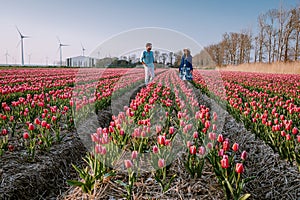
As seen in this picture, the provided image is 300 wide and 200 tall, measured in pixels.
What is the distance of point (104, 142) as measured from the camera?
2756 mm

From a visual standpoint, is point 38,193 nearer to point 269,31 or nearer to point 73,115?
point 73,115

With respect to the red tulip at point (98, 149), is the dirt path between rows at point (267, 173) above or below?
below

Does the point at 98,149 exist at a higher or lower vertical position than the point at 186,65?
lower

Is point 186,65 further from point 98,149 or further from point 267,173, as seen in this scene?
point 98,149

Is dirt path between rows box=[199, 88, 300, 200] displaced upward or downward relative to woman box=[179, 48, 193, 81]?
downward

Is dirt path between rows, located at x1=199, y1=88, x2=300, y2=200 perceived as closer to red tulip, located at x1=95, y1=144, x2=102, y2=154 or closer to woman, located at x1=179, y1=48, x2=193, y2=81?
red tulip, located at x1=95, y1=144, x2=102, y2=154

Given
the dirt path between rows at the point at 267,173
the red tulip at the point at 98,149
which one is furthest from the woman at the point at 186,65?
the red tulip at the point at 98,149

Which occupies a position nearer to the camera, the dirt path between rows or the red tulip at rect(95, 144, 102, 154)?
the red tulip at rect(95, 144, 102, 154)

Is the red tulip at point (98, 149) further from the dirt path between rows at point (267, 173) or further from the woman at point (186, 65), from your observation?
the woman at point (186, 65)

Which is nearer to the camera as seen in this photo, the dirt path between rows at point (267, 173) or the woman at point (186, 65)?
the dirt path between rows at point (267, 173)

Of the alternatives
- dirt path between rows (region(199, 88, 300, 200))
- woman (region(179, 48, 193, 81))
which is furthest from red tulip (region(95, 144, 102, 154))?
woman (region(179, 48, 193, 81))

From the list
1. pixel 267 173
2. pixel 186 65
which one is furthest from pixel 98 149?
pixel 186 65

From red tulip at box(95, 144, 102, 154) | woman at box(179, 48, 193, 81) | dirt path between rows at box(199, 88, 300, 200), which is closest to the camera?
red tulip at box(95, 144, 102, 154)

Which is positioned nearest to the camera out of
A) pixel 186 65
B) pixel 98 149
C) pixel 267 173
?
pixel 98 149
